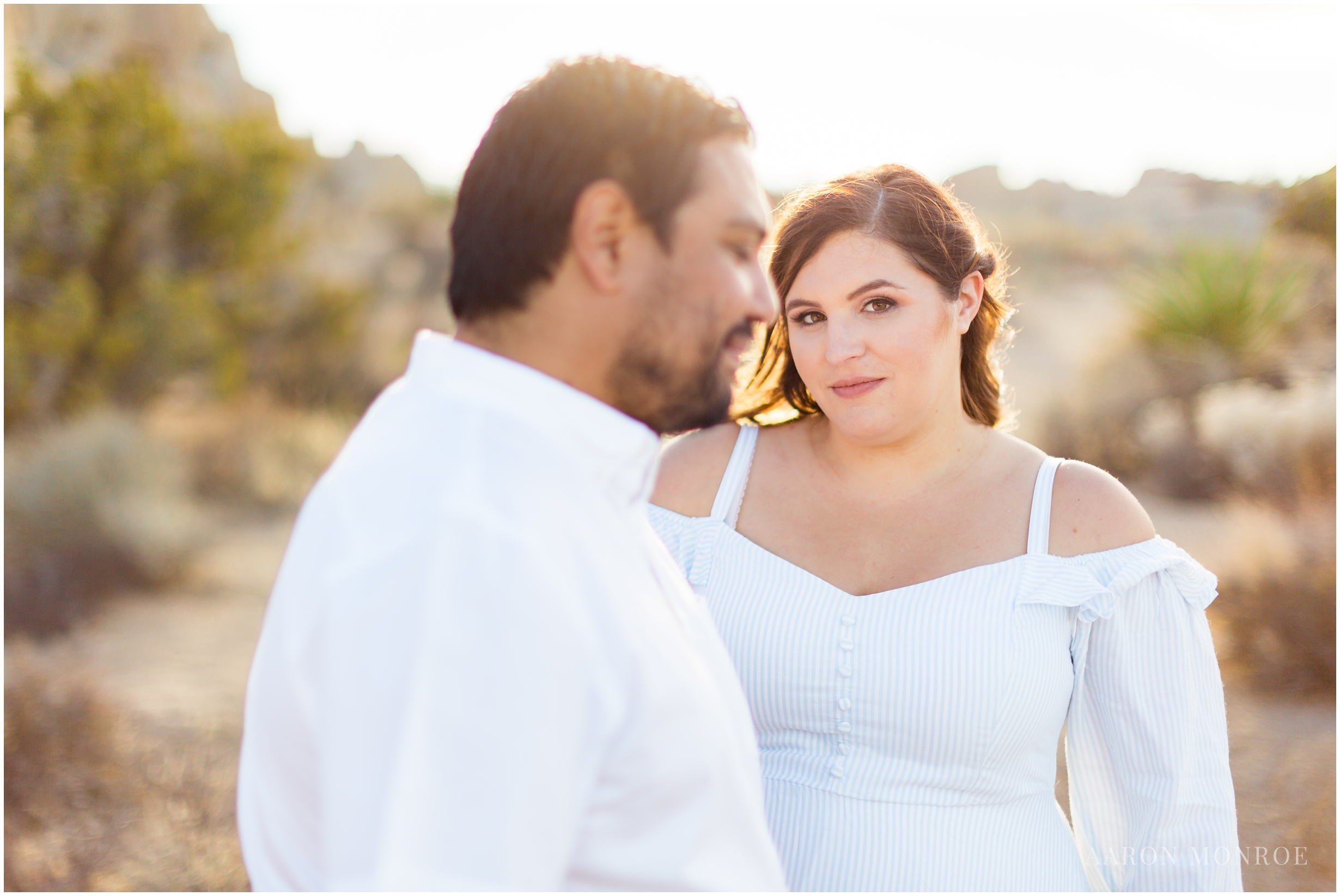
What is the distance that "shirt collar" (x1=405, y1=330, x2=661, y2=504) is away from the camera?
100 centimetres

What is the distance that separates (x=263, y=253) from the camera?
1097cm

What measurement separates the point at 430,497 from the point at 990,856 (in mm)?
1449

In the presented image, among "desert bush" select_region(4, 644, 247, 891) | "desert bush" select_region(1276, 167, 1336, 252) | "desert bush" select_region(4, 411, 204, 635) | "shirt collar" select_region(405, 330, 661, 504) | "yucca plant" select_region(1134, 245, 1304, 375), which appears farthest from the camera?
"desert bush" select_region(1276, 167, 1336, 252)

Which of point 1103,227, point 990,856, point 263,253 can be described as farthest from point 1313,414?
point 1103,227

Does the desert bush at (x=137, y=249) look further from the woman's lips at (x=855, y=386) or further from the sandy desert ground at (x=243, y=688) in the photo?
the woman's lips at (x=855, y=386)

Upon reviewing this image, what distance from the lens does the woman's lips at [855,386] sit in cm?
204

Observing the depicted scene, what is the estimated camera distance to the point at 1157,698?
1826 millimetres

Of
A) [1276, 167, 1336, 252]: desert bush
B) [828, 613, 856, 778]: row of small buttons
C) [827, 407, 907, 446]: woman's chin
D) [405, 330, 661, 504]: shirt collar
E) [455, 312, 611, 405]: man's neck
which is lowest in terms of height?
[828, 613, 856, 778]: row of small buttons

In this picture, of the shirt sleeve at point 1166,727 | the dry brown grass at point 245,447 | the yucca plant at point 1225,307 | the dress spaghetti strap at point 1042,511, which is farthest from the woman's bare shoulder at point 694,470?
the yucca plant at point 1225,307

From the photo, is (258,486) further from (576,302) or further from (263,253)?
(576,302)

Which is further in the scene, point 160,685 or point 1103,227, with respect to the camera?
point 1103,227

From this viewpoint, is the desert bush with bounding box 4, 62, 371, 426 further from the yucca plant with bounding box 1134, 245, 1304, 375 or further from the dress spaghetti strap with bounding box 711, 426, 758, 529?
the yucca plant with bounding box 1134, 245, 1304, 375

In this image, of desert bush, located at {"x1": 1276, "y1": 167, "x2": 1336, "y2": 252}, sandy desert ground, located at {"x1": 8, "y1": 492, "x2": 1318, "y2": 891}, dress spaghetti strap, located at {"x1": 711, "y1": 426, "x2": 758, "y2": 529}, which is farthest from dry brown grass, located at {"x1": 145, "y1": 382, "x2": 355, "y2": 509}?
desert bush, located at {"x1": 1276, "y1": 167, "x2": 1336, "y2": 252}

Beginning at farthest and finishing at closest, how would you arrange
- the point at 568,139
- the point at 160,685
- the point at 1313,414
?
1. the point at 1313,414
2. the point at 160,685
3. the point at 568,139
